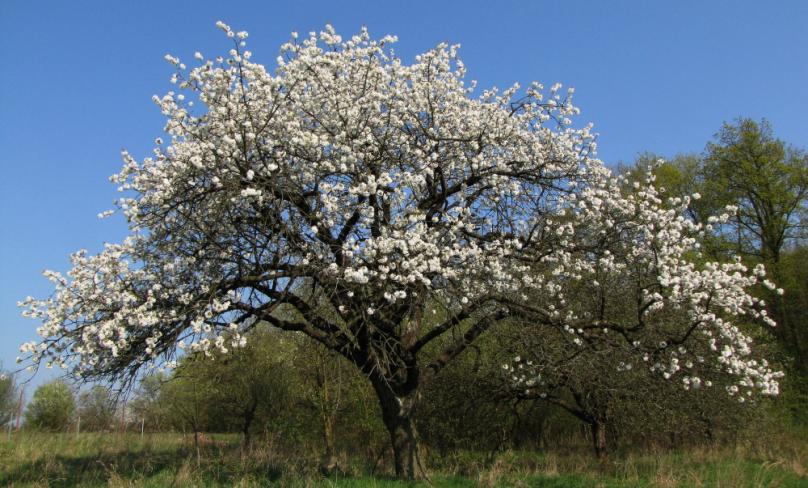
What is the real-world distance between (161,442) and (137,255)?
10.5 m

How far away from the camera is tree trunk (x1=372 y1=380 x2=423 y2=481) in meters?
11.0

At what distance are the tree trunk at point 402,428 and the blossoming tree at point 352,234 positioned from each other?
40 millimetres

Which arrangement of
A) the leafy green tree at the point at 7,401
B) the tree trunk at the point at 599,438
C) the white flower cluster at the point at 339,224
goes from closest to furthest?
the white flower cluster at the point at 339,224, the tree trunk at the point at 599,438, the leafy green tree at the point at 7,401

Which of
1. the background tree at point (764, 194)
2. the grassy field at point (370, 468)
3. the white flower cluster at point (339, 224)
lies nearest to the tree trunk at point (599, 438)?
the grassy field at point (370, 468)

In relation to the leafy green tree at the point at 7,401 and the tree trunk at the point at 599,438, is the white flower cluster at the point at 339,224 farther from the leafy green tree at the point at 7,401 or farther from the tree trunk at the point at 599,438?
the leafy green tree at the point at 7,401

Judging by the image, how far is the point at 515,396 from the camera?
15.6 metres

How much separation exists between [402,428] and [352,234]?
153 inches

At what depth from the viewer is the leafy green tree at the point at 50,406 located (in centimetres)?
2591

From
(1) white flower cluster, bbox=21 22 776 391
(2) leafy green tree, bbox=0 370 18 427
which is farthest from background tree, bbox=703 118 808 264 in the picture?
(2) leafy green tree, bbox=0 370 18 427

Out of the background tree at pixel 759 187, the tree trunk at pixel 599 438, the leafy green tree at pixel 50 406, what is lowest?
the tree trunk at pixel 599 438

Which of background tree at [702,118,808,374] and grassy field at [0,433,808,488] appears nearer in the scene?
grassy field at [0,433,808,488]

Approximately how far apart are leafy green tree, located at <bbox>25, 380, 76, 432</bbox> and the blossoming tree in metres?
19.0

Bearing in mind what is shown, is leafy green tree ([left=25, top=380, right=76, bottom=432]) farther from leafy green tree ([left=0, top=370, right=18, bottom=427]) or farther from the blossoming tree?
the blossoming tree

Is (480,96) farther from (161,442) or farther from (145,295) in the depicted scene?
(161,442)
